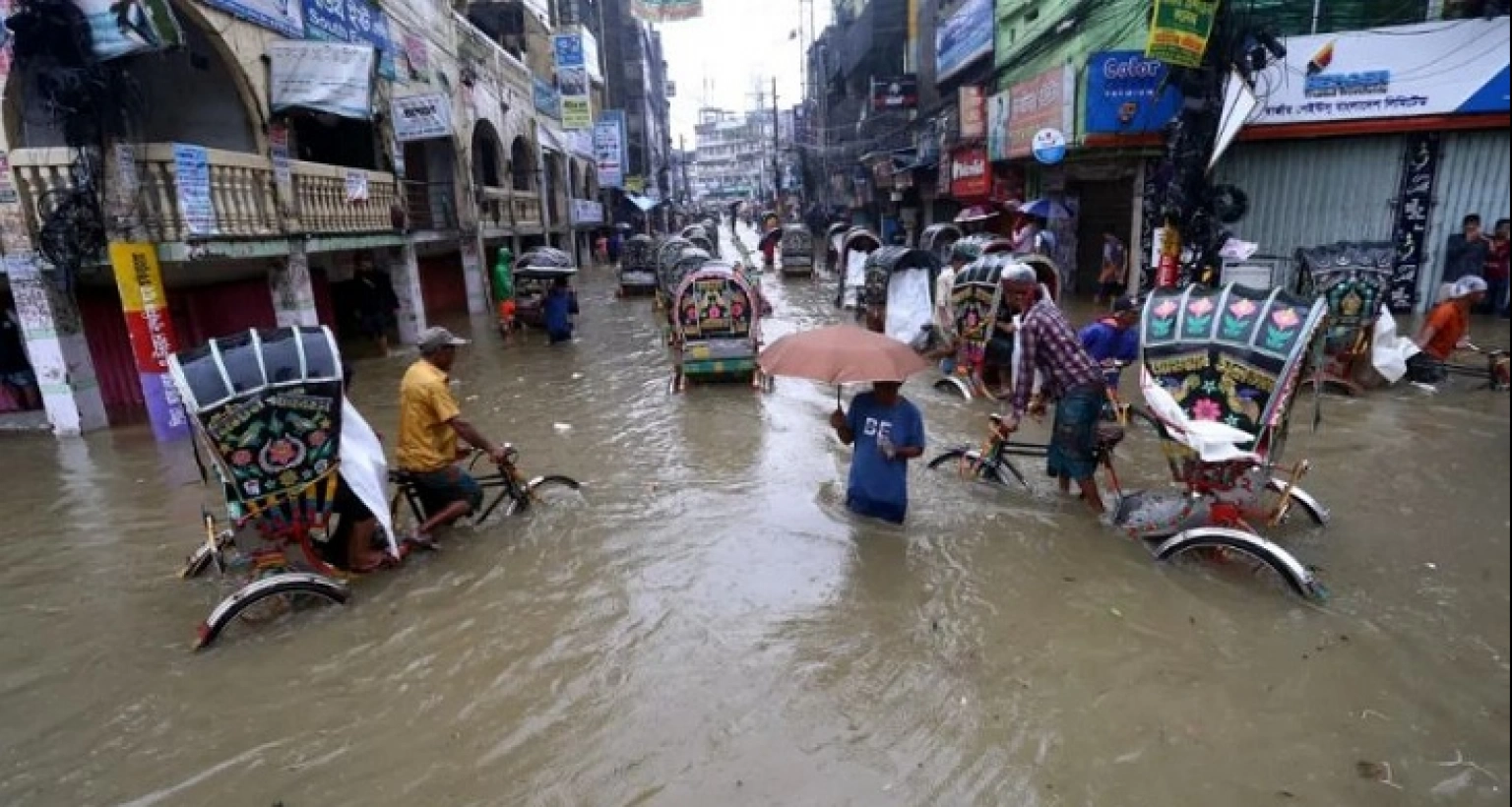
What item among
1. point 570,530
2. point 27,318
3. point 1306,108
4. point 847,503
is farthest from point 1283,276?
point 27,318

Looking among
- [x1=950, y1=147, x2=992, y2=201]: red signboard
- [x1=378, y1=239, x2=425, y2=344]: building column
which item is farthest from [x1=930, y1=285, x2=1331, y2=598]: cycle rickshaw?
[x1=950, y1=147, x2=992, y2=201]: red signboard

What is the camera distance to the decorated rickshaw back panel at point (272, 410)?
15.2 feet

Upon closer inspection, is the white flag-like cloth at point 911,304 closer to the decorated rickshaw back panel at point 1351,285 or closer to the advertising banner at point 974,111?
the decorated rickshaw back panel at point 1351,285

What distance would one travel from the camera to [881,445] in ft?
Result: 18.9

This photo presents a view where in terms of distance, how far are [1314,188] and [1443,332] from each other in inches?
229

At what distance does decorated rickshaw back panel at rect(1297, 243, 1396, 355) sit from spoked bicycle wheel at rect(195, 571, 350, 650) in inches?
385

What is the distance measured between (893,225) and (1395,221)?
22.6m

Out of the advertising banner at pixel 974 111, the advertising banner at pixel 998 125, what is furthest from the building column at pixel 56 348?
the advertising banner at pixel 974 111

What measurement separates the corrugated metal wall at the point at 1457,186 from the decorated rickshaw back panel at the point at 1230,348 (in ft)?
34.6

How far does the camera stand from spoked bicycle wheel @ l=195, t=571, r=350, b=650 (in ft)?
15.6

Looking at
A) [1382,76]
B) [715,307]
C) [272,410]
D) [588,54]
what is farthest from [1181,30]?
[588,54]

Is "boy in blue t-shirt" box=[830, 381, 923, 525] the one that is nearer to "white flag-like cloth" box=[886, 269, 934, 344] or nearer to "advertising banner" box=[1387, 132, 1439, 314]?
"white flag-like cloth" box=[886, 269, 934, 344]

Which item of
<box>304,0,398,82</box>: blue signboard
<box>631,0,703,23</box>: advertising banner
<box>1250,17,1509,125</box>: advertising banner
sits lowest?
<box>1250,17,1509,125</box>: advertising banner

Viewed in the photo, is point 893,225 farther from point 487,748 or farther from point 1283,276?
point 487,748
